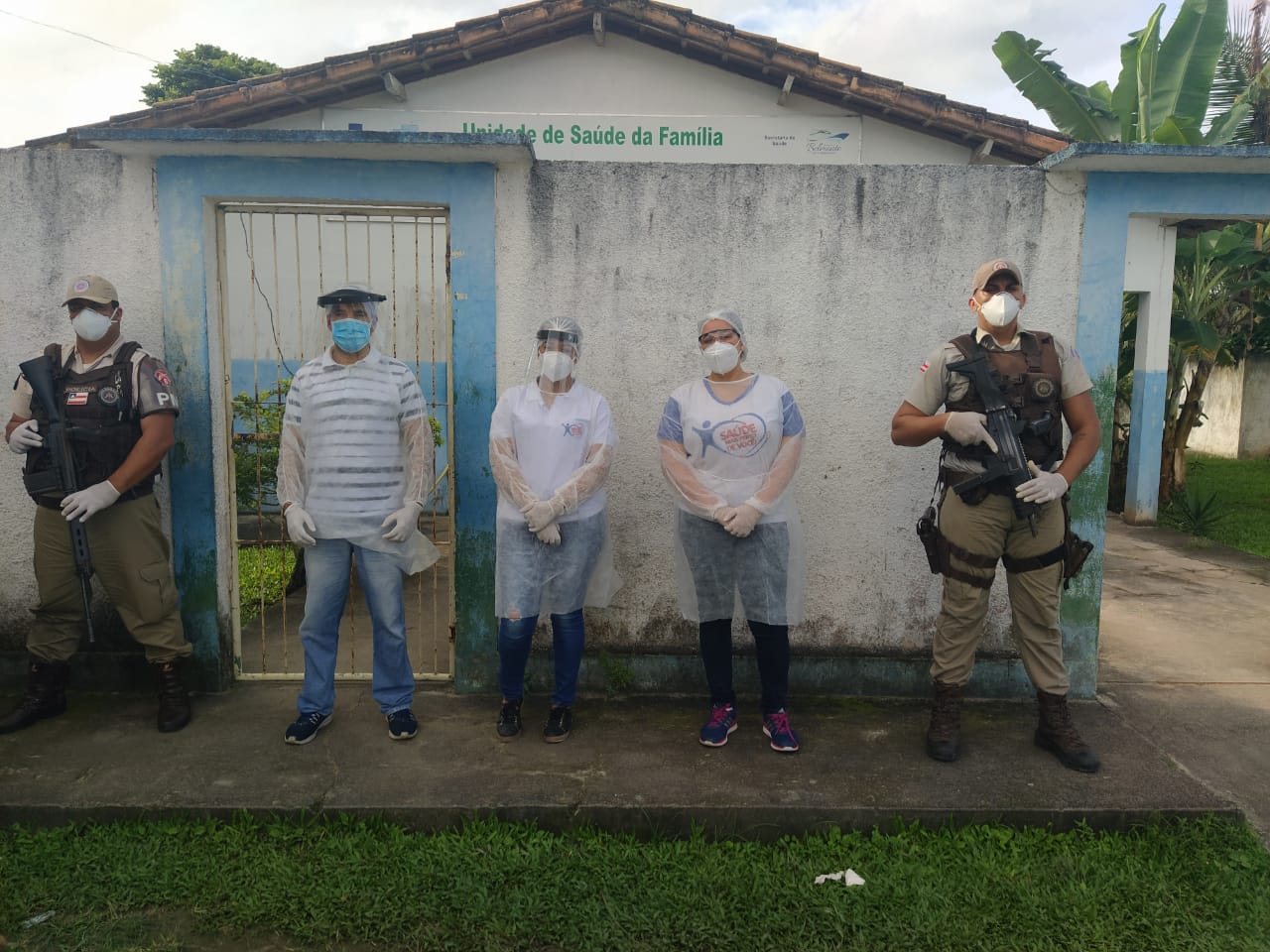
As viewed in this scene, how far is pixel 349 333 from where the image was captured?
355cm

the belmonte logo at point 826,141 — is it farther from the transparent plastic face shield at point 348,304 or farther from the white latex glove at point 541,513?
the white latex glove at point 541,513

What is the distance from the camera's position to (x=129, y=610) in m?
3.87

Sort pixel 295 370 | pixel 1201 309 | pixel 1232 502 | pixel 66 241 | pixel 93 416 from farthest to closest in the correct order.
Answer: pixel 1232 502 → pixel 1201 309 → pixel 295 370 → pixel 66 241 → pixel 93 416

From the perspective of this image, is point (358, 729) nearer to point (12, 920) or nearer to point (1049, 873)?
point (12, 920)

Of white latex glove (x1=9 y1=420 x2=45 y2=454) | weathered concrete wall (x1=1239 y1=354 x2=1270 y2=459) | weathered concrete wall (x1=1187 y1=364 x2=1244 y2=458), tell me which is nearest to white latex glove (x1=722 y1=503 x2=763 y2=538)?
white latex glove (x1=9 y1=420 x2=45 y2=454)

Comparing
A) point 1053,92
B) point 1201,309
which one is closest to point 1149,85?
point 1053,92

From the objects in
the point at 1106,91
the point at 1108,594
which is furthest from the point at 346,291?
the point at 1106,91

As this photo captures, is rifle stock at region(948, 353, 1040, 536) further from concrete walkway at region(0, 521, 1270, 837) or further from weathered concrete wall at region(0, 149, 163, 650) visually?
weathered concrete wall at region(0, 149, 163, 650)

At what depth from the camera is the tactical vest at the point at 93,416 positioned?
12.0 ft

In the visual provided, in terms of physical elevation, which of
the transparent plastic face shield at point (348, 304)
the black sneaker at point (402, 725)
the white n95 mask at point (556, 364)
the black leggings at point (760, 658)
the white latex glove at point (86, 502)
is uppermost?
the transparent plastic face shield at point (348, 304)

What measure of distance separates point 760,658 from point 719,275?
170 cm

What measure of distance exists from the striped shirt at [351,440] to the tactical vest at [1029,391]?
84.7 inches

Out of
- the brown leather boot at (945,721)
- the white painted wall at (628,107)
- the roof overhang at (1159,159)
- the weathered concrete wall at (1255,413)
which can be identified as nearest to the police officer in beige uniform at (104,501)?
the brown leather boot at (945,721)

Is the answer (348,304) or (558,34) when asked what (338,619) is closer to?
(348,304)
